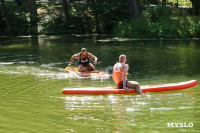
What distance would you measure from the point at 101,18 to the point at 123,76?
1061 inches

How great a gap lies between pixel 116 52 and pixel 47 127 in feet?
47.0

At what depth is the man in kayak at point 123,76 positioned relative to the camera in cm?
966

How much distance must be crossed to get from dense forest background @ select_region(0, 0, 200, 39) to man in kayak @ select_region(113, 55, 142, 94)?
65.0ft

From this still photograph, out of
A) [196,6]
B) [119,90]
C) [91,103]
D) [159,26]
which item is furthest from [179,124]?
[196,6]

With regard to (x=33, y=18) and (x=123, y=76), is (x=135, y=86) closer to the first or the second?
(x=123, y=76)

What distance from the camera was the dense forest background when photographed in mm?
30413

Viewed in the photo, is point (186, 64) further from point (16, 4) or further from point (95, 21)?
point (16, 4)

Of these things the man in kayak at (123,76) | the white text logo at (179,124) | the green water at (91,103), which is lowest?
the white text logo at (179,124)

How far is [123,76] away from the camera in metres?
9.69

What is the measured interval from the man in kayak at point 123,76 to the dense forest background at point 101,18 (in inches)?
780

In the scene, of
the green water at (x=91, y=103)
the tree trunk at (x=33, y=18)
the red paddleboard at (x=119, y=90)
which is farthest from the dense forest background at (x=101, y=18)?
the red paddleboard at (x=119, y=90)

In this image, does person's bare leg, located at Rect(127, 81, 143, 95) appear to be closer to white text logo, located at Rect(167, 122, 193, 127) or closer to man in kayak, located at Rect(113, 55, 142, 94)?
man in kayak, located at Rect(113, 55, 142, 94)

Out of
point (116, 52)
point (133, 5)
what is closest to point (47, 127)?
point (116, 52)

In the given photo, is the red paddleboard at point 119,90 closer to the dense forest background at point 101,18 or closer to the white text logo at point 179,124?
the white text logo at point 179,124
